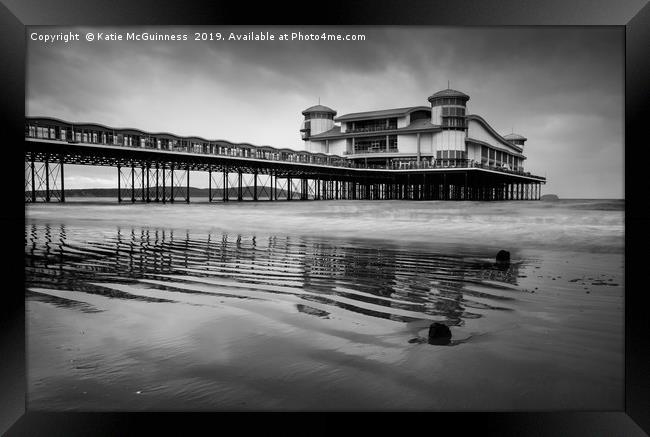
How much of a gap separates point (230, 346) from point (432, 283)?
249 cm

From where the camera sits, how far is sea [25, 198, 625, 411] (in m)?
2.97

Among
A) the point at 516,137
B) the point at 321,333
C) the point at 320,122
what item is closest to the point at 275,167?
the point at 320,122

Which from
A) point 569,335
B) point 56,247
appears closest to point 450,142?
point 56,247

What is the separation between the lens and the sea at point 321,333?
117 inches

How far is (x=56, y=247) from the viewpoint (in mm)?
7555

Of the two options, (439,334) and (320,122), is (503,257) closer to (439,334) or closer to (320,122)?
(439,334)

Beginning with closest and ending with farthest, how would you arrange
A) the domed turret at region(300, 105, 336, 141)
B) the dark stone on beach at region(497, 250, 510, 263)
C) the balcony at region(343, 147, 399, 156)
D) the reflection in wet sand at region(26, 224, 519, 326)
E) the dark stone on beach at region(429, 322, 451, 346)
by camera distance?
the dark stone on beach at region(429, 322, 451, 346) < the reflection in wet sand at region(26, 224, 519, 326) < the dark stone on beach at region(497, 250, 510, 263) < the domed turret at region(300, 105, 336, 141) < the balcony at region(343, 147, 399, 156)

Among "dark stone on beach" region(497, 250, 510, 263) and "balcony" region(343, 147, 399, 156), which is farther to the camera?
"balcony" region(343, 147, 399, 156)

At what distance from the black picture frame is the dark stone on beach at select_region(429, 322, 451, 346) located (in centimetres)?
83

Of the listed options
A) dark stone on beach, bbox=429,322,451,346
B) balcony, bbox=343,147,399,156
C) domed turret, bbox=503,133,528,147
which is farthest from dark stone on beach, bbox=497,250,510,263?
balcony, bbox=343,147,399,156

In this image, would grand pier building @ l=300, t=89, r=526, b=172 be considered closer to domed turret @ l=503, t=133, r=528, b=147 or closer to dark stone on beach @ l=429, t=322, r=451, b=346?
domed turret @ l=503, t=133, r=528, b=147
